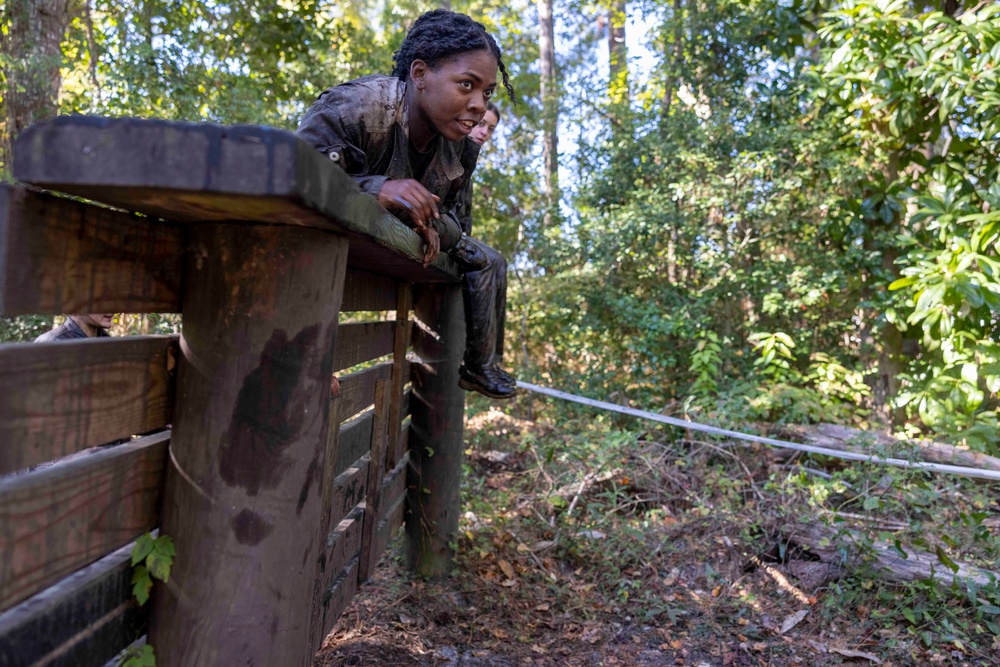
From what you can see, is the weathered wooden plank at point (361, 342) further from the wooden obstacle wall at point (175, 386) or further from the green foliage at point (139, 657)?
the green foliage at point (139, 657)

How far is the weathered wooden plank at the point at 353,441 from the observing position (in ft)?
8.45

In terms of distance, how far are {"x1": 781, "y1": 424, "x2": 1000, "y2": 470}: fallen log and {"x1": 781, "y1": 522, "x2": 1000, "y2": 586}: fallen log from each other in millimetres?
746

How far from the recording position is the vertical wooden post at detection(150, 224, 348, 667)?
143 cm

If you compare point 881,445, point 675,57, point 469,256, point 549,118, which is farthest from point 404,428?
point 549,118

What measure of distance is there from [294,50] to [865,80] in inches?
234

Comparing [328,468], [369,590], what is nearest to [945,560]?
[369,590]

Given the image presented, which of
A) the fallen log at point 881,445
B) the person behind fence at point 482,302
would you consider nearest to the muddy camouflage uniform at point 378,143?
the person behind fence at point 482,302

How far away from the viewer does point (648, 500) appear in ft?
17.6

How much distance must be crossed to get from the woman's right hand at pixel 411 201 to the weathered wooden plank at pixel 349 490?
2.86 ft

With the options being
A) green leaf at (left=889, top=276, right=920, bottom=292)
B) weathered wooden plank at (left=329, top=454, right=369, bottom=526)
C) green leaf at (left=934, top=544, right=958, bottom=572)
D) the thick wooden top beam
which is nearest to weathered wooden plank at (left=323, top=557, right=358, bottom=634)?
weathered wooden plank at (left=329, top=454, right=369, bottom=526)

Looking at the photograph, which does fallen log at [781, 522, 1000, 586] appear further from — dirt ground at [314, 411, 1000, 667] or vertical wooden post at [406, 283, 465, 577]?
vertical wooden post at [406, 283, 465, 577]

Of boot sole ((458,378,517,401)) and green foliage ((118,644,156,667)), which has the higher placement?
boot sole ((458,378,517,401))

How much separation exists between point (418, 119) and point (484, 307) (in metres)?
1.01

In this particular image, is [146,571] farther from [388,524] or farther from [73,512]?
[388,524]
